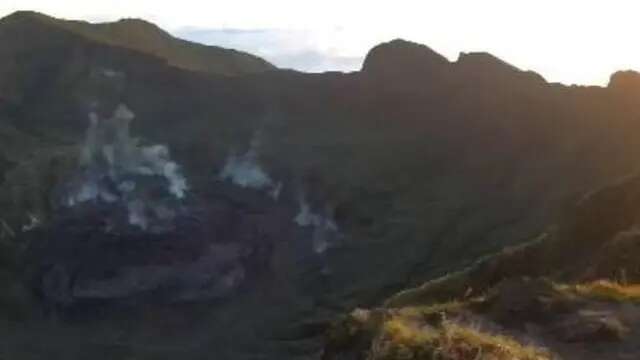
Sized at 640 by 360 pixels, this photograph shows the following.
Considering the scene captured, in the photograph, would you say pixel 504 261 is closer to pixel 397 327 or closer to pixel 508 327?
pixel 508 327

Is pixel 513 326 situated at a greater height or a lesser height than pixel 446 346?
lesser

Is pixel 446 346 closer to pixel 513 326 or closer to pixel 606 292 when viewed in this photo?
pixel 513 326

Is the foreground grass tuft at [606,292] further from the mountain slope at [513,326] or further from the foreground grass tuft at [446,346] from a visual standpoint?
the foreground grass tuft at [446,346]

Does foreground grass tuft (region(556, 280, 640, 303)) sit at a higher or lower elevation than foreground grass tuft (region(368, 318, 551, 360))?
higher

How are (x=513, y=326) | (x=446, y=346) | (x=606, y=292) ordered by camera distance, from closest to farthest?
(x=446, y=346) < (x=513, y=326) < (x=606, y=292)

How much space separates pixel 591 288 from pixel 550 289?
3.75ft

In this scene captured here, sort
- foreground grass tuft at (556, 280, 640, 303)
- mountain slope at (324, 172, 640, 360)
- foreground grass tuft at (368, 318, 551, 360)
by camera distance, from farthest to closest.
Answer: foreground grass tuft at (556, 280, 640, 303)
mountain slope at (324, 172, 640, 360)
foreground grass tuft at (368, 318, 551, 360)

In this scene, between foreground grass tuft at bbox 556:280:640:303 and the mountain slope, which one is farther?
foreground grass tuft at bbox 556:280:640:303

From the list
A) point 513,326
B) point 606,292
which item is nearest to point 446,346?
point 513,326

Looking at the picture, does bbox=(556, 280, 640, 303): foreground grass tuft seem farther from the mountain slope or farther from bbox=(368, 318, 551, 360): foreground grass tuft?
bbox=(368, 318, 551, 360): foreground grass tuft

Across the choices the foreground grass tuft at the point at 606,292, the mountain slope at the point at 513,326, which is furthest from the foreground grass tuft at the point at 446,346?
the foreground grass tuft at the point at 606,292

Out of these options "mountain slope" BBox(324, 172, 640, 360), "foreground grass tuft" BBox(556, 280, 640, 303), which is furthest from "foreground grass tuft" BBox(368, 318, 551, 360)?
"foreground grass tuft" BBox(556, 280, 640, 303)

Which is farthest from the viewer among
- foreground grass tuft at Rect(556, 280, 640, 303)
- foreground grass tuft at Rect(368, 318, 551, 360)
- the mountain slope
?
foreground grass tuft at Rect(556, 280, 640, 303)

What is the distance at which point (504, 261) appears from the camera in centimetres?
4909
